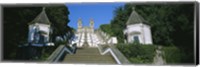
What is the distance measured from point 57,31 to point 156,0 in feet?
6.55

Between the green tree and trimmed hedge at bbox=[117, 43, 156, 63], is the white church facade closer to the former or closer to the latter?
the green tree

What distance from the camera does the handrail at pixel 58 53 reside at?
27.7 feet

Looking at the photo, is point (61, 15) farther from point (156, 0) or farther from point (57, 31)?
point (156, 0)

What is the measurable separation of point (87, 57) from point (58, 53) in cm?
56

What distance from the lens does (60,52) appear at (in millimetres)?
8445

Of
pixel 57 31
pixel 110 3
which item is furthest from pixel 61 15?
pixel 110 3

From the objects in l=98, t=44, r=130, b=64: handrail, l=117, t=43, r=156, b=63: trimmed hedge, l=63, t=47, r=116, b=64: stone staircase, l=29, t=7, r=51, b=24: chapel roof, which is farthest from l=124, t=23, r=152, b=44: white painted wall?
l=29, t=7, r=51, b=24: chapel roof

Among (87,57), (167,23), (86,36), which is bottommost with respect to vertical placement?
(87,57)

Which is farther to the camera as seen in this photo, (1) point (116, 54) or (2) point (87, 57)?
(2) point (87, 57)

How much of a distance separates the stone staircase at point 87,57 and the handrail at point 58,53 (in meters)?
0.12

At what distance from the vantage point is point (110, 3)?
822cm

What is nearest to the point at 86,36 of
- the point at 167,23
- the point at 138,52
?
the point at 138,52

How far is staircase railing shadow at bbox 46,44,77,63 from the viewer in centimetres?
841

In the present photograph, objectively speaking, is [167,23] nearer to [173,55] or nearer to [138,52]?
[173,55]
